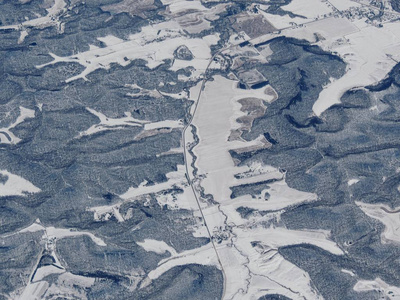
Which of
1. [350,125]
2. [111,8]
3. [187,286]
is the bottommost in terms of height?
[187,286]

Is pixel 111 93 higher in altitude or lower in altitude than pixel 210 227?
higher

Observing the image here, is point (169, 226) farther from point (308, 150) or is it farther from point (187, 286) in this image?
point (308, 150)

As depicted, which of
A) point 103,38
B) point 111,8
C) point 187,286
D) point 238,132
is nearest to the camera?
point 187,286

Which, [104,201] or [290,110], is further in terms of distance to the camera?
[290,110]

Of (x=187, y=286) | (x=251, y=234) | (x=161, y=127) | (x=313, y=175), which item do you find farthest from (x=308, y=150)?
(x=187, y=286)

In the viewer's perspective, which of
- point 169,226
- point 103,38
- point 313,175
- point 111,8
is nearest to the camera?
point 169,226

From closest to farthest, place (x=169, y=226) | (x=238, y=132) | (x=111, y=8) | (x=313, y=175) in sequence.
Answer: (x=169, y=226), (x=313, y=175), (x=238, y=132), (x=111, y=8)

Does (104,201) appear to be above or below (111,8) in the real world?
below

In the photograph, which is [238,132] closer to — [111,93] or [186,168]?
[186,168]

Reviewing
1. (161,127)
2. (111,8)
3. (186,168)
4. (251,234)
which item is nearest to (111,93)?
(161,127)
